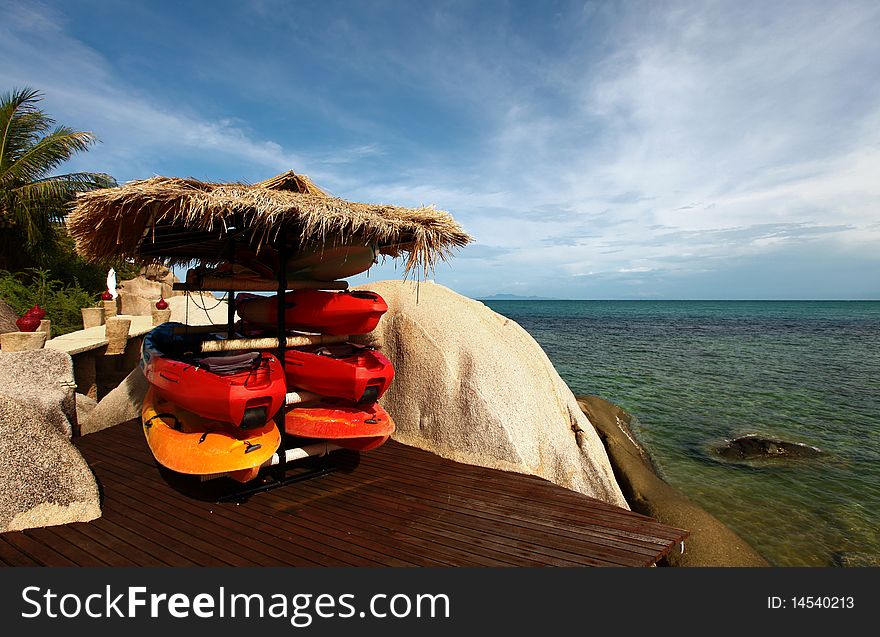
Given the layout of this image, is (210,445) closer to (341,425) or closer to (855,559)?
(341,425)

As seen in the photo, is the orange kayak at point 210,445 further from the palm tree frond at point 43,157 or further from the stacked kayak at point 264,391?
the palm tree frond at point 43,157

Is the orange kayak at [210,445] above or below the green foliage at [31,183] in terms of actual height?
below

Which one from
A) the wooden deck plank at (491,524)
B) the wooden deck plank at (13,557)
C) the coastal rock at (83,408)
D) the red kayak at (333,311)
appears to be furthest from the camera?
the coastal rock at (83,408)

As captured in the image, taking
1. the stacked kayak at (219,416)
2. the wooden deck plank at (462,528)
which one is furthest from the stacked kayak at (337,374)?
the wooden deck plank at (462,528)

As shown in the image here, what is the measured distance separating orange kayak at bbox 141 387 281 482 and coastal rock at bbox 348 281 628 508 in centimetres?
259

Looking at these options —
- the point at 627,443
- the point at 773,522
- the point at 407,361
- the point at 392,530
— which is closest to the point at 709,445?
the point at 627,443

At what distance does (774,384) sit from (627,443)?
1293 cm

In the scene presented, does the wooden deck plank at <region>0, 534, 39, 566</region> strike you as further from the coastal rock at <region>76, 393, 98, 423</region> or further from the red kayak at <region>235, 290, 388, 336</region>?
the coastal rock at <region>76, 393, 98, 423</region>

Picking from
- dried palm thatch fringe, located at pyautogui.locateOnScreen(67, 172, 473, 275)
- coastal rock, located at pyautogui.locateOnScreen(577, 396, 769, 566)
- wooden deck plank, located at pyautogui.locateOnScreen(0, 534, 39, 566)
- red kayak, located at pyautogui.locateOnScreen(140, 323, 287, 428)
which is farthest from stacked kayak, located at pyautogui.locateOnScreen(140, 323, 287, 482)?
coastal rock, located at pyautogui.locateOnScreen(577, 396, 769, 566)

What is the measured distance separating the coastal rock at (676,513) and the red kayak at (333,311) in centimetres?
512

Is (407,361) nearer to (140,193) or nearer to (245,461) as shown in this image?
(245,461)

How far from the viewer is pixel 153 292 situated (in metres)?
25.3

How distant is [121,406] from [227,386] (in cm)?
493

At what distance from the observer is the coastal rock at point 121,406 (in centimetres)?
823
